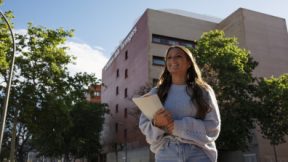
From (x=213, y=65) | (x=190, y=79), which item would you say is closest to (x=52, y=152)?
(x=213, y=65)

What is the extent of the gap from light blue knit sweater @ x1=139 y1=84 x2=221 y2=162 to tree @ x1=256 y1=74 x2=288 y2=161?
799 inches

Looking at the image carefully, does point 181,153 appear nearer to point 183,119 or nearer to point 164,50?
point 183,119

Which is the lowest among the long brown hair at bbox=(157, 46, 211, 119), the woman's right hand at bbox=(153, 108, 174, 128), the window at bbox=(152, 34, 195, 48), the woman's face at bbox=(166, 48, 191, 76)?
the woman's right hand at bbox=(153, 108, 174, 128)

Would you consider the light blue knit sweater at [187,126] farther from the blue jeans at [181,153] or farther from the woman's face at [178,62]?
the woman's face at [178,62]

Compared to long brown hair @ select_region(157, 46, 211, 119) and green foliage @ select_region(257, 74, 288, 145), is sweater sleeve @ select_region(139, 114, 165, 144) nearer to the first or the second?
long brown hair @ select_region(157, 46, 211, 119)

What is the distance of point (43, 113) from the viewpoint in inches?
827

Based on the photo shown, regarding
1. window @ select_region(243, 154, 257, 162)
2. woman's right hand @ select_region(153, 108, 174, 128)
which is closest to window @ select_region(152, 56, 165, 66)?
window @ select_region(243, 154, 257, 162)

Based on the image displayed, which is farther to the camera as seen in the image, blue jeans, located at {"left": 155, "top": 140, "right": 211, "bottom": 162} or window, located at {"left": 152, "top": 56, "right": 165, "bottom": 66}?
window, located at {"left": 152, "top": 56, "right": 165, "bottom": 66}

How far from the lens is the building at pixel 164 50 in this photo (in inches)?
1315

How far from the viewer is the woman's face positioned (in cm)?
252

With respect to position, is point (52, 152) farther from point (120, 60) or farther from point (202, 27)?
point (202, 27)

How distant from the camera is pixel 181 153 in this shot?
2094mm

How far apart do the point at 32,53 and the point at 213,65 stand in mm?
11501

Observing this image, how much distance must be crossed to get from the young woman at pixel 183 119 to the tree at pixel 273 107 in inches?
794
